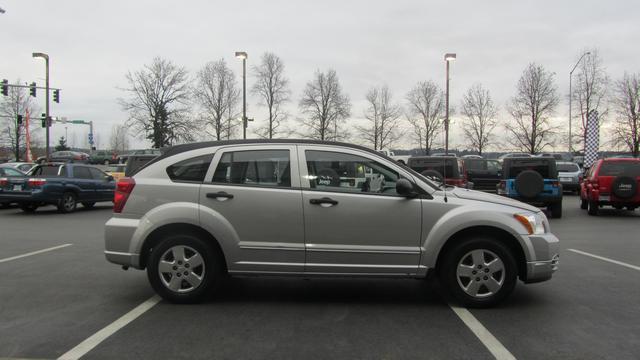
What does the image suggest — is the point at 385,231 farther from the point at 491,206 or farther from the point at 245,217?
the point at 245,217

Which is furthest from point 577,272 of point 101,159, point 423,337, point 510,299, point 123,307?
point 101,159

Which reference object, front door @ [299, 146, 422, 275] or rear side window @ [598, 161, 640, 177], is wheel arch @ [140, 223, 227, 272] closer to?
front door @ [299, 146, 422, 275]

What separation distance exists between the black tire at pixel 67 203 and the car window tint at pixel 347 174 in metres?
13.2

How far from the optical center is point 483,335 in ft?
14.7

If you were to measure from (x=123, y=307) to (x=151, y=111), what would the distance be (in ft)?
152

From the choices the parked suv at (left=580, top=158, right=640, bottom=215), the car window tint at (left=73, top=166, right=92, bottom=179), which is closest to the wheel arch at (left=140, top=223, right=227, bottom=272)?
the car window tint at (left=73, top=166, right=92, bottom=179)

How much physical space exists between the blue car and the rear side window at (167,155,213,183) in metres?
12.1

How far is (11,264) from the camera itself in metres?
7.60

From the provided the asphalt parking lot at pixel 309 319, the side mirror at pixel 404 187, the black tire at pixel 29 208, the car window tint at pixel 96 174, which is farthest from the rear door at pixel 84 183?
the side mirror at pixel 404 187

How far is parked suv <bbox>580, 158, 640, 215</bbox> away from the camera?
46.1 ft

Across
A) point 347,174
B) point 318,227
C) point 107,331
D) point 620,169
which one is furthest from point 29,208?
point 620,169

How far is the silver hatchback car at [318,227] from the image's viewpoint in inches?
206

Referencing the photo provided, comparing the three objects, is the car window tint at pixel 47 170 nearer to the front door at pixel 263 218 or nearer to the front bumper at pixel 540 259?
the front door at pixel 263 218

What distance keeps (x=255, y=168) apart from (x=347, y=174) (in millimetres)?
1010
